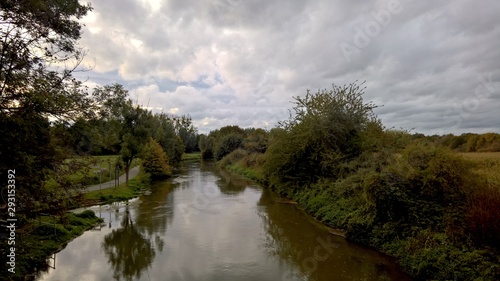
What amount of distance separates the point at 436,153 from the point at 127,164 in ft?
70.1

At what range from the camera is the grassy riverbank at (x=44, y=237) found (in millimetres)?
7189

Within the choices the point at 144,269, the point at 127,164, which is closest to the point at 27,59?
the point at 144,269

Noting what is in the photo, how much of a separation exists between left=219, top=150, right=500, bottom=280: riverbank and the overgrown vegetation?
3cm

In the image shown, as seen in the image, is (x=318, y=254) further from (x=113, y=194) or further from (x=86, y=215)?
(x=113, y=194)

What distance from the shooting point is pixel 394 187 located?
37.0 ft

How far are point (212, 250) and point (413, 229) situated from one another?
6.87m

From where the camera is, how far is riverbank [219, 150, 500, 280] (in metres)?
7.62

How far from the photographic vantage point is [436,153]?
11.1 m

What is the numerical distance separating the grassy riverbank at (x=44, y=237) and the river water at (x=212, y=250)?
34 centimetres

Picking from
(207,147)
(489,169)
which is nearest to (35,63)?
(489,169)

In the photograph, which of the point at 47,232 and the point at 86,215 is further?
the point at 86,215

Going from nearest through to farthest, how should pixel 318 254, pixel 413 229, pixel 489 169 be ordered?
1. pixel 413 229
2. pixel 318 254
3. pixel 489 169

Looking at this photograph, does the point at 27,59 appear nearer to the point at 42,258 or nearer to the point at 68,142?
the point at 68,142

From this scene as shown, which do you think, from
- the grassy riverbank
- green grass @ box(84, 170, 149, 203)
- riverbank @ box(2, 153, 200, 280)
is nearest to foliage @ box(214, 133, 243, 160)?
green grass @ box(84, 170, 149, 203)
